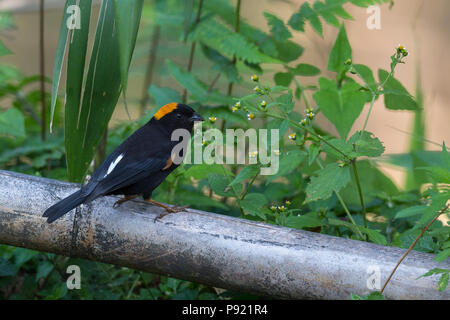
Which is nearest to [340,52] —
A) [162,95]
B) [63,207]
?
[162,95]

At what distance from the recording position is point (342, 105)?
233 centimetres

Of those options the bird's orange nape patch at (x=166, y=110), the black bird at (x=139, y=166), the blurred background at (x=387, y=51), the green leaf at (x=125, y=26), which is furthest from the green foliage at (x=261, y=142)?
the blurred background at (x=387, y=51)

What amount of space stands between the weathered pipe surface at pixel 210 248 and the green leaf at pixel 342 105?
566 millimetres

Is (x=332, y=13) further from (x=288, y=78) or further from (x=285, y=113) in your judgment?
(x=285, y=113)

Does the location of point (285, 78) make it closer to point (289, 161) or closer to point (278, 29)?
point (278, 29)

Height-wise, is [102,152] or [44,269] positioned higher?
[102,152]

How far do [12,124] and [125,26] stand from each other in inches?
67.9

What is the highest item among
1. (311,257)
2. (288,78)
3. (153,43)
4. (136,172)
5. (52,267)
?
(153,43)

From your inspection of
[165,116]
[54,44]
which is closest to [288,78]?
[165,116]

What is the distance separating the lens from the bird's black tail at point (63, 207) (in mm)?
1958

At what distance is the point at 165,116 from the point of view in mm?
2654

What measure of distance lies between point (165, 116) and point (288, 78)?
723mm

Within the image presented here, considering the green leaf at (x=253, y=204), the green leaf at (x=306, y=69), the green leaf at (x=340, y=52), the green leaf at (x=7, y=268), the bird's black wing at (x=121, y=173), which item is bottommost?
the green leaf at (x=7, y=268)

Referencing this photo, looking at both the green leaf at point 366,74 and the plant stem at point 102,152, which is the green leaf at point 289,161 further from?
the plant stem at point 102,152
